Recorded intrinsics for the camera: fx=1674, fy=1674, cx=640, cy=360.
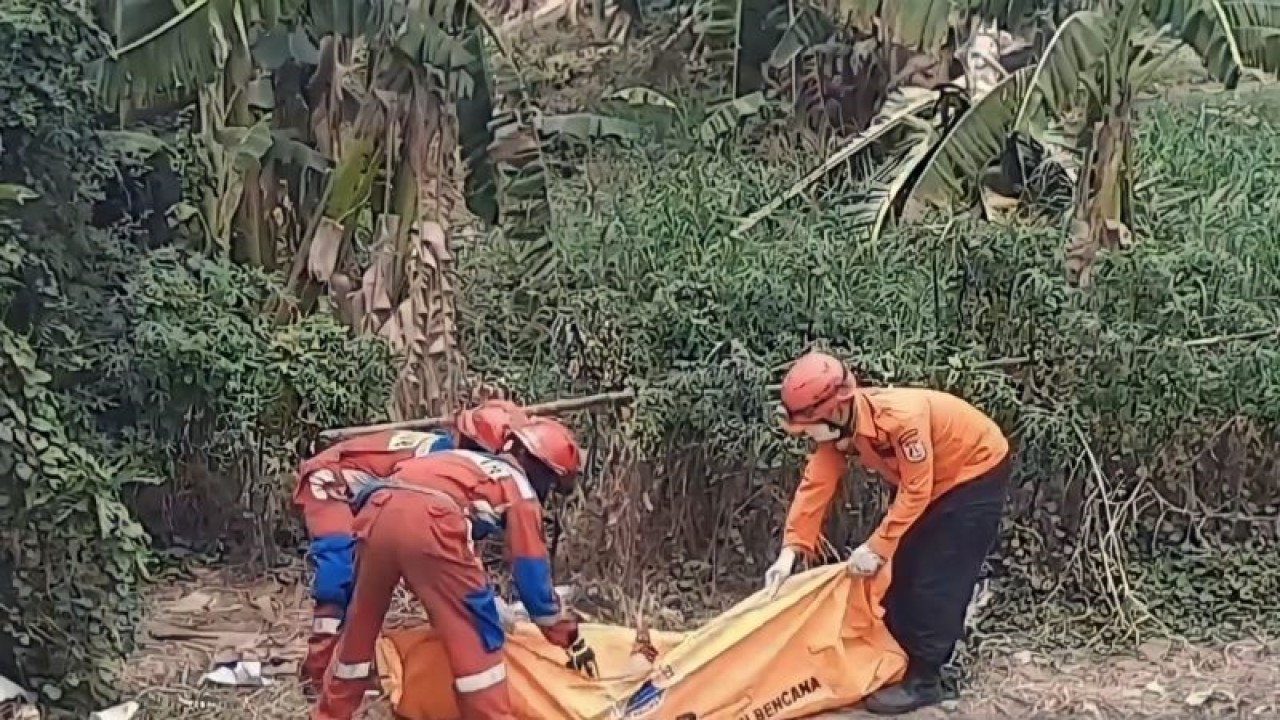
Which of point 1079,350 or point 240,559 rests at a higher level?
point 1079,350

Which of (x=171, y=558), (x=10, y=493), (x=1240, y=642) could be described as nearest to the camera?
(x=10, y=493)

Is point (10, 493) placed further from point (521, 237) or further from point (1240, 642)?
point (1240, 642)

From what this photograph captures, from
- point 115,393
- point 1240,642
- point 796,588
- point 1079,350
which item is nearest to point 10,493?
point 115,393

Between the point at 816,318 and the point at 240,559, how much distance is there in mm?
2893

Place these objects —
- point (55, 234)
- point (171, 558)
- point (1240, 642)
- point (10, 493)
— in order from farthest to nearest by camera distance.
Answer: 1. point (171, 558)
2. point (1240, 642)
3. point (55, 234)
4. point (10, 493)

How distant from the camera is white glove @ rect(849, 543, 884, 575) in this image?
5582 millimetres

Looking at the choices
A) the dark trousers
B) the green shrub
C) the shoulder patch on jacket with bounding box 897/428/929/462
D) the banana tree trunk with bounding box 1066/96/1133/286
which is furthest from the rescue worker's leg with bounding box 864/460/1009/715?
the green shrub

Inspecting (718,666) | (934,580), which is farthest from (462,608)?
(934,580)

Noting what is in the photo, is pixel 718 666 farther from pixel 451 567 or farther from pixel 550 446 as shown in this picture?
pixel 451 567

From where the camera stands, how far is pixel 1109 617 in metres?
6.82

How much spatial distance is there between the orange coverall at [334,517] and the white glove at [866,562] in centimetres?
141

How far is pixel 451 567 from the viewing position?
4.85m

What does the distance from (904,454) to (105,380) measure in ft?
10.4

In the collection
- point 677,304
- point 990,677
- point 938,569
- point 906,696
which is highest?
point 677,304
